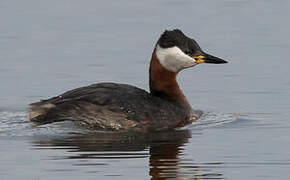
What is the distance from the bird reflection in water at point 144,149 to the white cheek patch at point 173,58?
121 cm

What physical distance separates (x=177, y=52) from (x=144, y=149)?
2494 millimetres

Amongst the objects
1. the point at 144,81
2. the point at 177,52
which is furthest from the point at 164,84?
the point at 144,81

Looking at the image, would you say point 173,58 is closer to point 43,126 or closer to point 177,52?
point 177,52

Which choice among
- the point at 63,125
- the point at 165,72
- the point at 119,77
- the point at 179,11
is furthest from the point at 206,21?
the point at 63,125

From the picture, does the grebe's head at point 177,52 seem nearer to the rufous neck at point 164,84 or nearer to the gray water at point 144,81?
the rufous neck at point 164,84

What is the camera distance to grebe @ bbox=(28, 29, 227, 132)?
1553 centimetres

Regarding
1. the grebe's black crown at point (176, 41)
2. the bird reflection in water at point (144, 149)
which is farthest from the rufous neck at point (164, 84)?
the bird reflection in water at point (144, 149)

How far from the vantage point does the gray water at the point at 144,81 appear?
13.0 m

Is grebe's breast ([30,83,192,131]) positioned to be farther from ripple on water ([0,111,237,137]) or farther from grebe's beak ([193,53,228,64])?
grebe's beak ([193,53,228,64])

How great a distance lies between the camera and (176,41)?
635 inches

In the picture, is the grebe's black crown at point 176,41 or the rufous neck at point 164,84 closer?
the grebe's black crown at point 176,41

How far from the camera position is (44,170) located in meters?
12.6

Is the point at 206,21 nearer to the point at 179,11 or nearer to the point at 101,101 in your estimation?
the point at 179,11

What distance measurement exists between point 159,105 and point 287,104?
1935 millimetres
